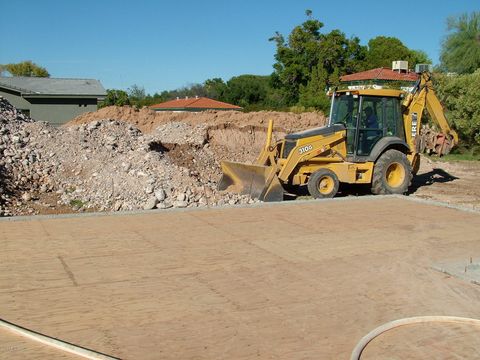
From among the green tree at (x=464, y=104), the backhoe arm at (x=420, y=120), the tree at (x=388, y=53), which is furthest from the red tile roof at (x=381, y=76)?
the backhoe arm at (x=420, y=120)

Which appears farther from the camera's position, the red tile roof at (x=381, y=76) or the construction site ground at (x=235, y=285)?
the red tile roof at (x=381, y=76)

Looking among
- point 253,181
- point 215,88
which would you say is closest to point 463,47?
point 253,181

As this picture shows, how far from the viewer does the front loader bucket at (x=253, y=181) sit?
1308cm

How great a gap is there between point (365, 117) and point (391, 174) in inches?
70.0

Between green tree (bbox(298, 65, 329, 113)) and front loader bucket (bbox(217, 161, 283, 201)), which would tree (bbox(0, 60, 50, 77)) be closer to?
green tree (bbox(298, 65, 329, 113))

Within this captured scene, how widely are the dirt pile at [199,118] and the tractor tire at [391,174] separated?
37.4 ft

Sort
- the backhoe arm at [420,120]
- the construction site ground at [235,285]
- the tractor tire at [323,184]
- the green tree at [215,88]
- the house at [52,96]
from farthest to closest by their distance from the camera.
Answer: the green tree at [215,88] → the house at [52,96] → the backhoe arm at [420,120] → the tractor tire at [323,184] → the construction site ground at [235,285]

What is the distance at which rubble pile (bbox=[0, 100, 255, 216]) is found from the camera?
44.9 ft

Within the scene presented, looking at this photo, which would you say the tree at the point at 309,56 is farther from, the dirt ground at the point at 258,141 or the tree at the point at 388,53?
the dirt ground at the point at 258,141

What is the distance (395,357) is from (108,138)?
14406 millimetres

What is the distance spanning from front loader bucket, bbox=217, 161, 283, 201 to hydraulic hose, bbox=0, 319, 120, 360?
335 inches

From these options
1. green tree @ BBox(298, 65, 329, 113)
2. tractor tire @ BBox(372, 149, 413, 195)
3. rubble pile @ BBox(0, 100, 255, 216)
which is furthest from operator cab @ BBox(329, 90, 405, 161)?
green tree @ BBox(298, 65, 329, 113)

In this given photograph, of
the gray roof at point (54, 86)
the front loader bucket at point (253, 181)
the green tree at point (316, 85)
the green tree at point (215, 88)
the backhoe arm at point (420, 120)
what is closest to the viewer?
the front loader bucket at point (253, 181)

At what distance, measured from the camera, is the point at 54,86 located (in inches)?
1435
